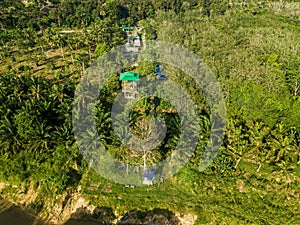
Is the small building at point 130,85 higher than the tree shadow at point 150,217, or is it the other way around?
the small building at point 130,85

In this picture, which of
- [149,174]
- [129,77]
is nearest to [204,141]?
[149,174]

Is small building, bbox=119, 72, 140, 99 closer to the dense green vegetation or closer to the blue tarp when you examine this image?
the dense green vegetation

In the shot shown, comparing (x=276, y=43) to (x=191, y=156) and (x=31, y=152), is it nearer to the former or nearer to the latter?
(x=191, y=156)

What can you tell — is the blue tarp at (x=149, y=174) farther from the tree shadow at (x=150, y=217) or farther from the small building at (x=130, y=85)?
the small building at (x=130, y=85)

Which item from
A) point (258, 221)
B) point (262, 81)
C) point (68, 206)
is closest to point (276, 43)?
point (262, 81)

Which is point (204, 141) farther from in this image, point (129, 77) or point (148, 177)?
point (129, 77)

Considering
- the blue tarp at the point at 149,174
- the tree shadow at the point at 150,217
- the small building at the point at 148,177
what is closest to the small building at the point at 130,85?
the blue tarp at the point at 149,174

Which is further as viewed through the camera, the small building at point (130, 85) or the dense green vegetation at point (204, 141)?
the small building at point (130, 85)
